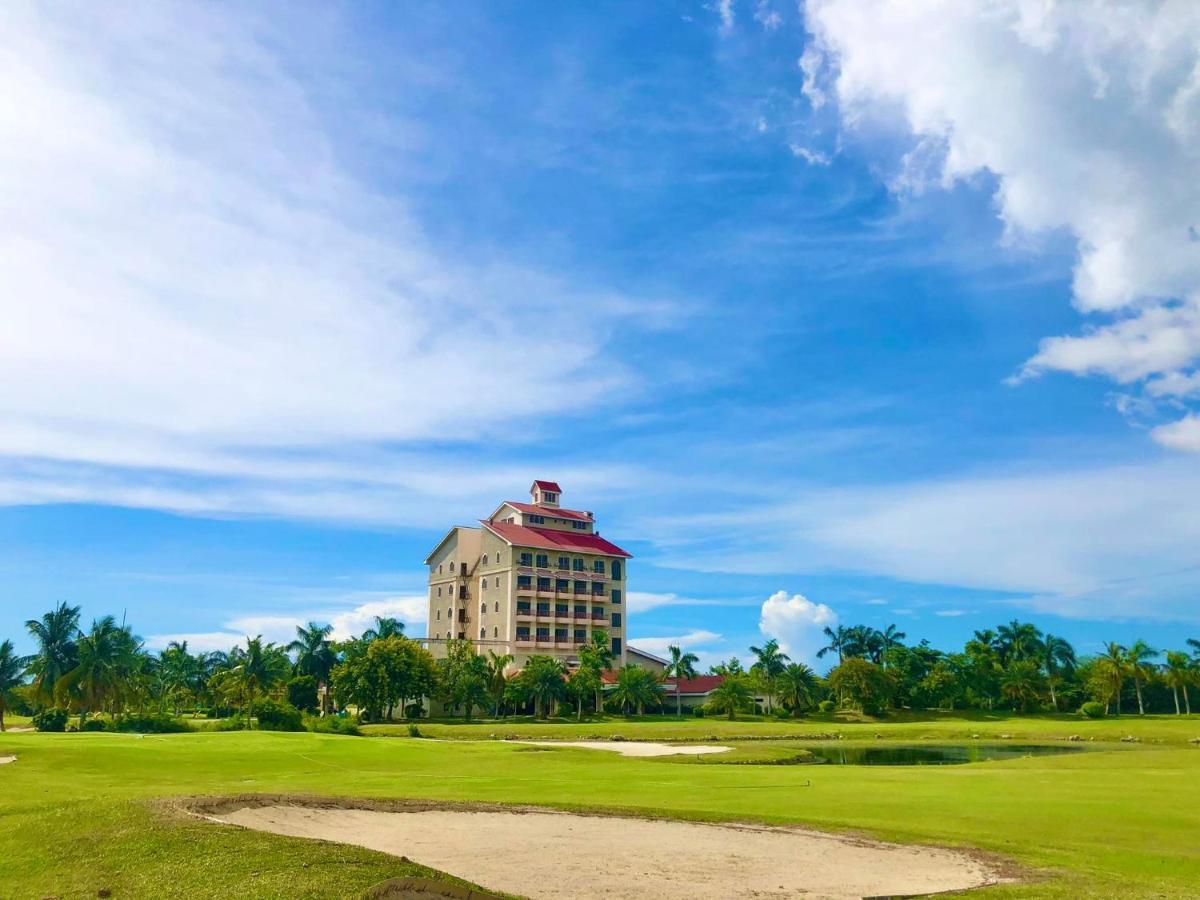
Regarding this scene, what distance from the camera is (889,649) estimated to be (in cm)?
14000

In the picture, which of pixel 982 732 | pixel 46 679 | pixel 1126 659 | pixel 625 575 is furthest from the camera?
pixel 625 575

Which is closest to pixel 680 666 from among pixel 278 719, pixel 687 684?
pixel 687 684

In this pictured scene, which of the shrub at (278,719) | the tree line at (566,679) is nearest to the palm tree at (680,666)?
the tree line at (566,679)

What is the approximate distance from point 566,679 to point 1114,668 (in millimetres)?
72721

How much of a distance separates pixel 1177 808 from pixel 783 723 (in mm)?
80412

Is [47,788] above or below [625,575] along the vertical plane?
below

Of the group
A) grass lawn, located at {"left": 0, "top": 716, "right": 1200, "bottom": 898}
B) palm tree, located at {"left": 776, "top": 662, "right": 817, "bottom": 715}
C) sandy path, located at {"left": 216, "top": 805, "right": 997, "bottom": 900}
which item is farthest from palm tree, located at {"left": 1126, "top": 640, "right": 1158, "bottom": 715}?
sandy path, located at {"left": 216, "top": 805, "right": 997, "bottom": 900}

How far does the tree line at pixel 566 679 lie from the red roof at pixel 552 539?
61.1ft

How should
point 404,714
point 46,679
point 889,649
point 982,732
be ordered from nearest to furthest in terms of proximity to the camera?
point 982,732 < point 46,679 < point 404,714 < point 889,649

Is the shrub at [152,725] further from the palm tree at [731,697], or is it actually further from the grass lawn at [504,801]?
the palm tree at [731,697]

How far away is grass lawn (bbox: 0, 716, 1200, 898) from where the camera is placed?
1567cm

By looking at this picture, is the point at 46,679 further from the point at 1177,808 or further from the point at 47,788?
the point at 1177,808

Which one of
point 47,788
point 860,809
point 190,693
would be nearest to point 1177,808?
point 860,809

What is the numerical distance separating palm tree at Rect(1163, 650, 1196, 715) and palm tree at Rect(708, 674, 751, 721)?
5677 cm
